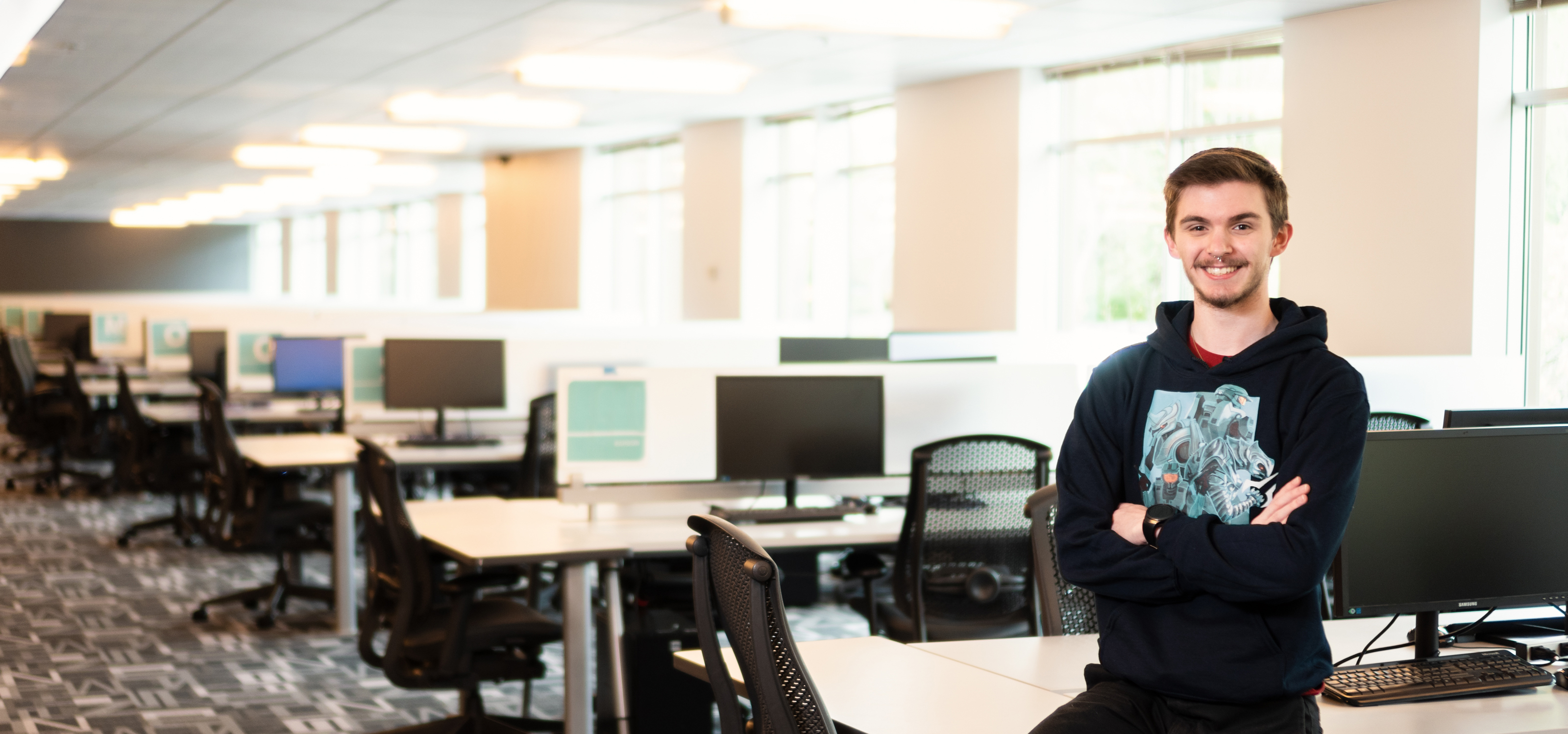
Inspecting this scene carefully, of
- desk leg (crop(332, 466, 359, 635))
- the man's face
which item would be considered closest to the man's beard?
the man's face

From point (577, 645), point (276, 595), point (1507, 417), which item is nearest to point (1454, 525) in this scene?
point (1507, 417)

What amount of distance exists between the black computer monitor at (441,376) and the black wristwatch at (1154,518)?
4.77 m

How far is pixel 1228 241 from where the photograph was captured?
1.81 m

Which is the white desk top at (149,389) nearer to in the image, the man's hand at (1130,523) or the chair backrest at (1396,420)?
the chair backrest at (1396,420)

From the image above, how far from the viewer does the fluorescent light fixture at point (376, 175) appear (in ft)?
44.2

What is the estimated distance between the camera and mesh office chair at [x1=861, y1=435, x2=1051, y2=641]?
12.1 ft

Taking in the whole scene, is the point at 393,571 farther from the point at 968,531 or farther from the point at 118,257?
the point at 118,257

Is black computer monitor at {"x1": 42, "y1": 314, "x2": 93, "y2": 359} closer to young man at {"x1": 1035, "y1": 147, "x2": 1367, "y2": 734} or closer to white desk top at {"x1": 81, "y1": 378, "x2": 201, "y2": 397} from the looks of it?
white desk top at {"x1": 81, "y1": 378, "x2": 201, "y2": 397}

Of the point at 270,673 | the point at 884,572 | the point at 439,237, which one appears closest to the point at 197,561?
the point at 270,673

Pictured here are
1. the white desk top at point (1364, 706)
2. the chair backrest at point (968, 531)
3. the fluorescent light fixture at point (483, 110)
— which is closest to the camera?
the white desk top at point (1364, 706)

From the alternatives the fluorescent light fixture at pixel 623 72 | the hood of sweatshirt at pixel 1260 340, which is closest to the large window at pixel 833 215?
the fluorescent light fixture at pixel 623 72

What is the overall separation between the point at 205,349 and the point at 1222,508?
9.36 meters

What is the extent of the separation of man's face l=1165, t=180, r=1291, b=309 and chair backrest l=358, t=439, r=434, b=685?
2328 mm

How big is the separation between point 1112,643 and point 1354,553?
60 cm
